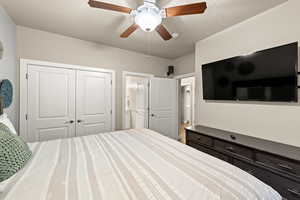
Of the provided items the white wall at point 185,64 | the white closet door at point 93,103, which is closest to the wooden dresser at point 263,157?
the white wall at point 185,64

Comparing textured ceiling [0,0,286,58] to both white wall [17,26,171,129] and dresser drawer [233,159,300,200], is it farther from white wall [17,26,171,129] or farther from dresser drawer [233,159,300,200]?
dresser drawer [233,159,300,200]

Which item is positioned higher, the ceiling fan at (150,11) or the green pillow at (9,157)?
the ceiling fan at (150,11)

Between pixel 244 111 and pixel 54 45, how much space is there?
11.5 ft

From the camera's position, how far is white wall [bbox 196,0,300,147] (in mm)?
1600

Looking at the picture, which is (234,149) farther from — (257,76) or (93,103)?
(93,103)

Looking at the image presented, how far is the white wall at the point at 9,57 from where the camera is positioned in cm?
180

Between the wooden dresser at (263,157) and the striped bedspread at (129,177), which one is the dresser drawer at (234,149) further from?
the striped bedspread at (129,177)

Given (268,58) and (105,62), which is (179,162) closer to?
(268,58)

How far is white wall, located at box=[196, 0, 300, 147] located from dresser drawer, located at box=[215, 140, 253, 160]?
0.43m

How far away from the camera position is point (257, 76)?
6.03ft

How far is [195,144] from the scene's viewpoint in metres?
2.36

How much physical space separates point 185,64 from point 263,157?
2.70 meters

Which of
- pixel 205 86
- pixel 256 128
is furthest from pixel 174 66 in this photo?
pixel 256 128

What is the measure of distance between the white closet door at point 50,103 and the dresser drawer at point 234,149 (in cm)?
267
